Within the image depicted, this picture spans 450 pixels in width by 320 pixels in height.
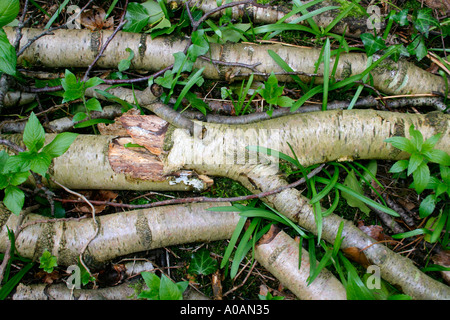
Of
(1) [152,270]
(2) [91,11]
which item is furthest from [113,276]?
(2) [91,11]

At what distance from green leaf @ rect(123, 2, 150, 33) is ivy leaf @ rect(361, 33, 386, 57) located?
1.84 meters

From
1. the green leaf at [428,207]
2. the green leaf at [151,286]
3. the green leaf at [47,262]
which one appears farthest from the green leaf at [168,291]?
the green leaf at [428,207]

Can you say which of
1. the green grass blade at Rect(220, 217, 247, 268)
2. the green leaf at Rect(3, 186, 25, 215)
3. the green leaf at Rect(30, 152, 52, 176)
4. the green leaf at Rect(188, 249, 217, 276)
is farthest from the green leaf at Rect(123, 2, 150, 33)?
the green leaf at Rect(188, 249, 217, 276)

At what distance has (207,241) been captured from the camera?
2.34m

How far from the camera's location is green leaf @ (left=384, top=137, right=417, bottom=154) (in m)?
2.13

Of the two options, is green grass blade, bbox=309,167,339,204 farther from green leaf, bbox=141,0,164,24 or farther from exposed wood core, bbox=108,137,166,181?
green leaf, bbox=141,0,164,24

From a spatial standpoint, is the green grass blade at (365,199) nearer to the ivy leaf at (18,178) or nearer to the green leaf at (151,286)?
the green leaf at (151,286)

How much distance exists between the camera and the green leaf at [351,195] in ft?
7.78

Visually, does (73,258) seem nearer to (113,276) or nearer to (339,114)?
(113,276)

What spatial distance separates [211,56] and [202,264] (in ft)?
5.46

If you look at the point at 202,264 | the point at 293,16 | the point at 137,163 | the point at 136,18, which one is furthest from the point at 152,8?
the point at 202,264

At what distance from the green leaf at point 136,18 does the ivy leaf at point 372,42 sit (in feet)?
6.02

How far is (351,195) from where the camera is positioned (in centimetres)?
239

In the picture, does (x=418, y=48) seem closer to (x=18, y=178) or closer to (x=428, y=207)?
(x=428, y=207)
